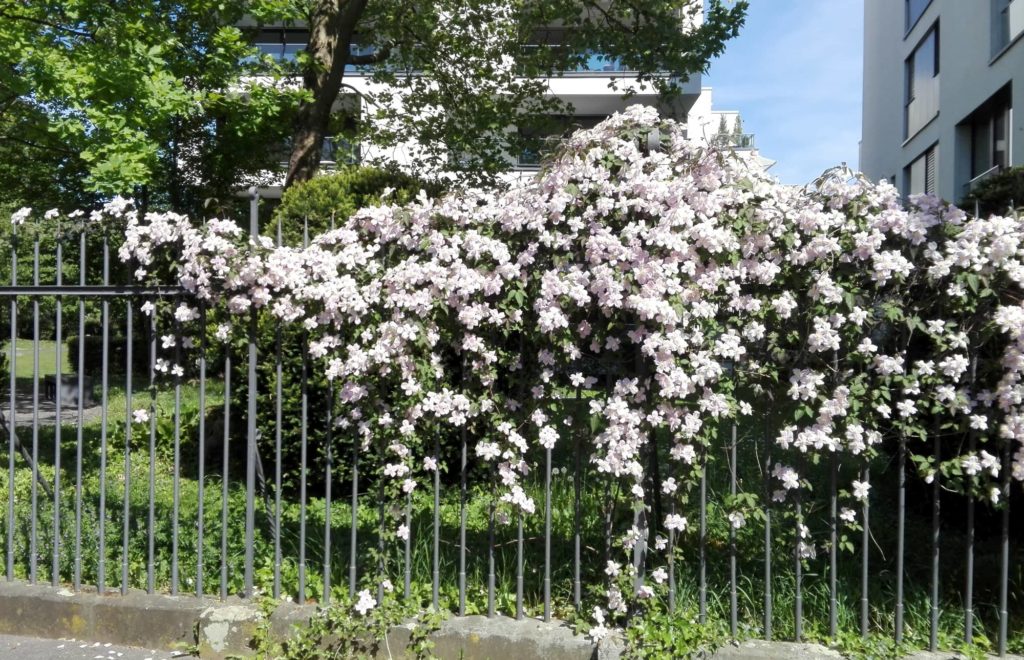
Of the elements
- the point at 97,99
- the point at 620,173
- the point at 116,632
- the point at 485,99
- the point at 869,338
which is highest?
the point at 485,99

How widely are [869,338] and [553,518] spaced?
7.59 feet

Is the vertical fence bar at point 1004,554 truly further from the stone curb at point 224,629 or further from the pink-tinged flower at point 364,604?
the pink-tinged flower at point 364,604

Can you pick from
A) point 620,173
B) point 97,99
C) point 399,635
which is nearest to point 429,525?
point 399,635

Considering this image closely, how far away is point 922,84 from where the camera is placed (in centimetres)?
1762

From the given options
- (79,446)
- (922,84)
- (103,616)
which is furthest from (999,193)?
(922,84)

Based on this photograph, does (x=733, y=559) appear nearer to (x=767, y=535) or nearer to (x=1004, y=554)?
(x=767, y=535)

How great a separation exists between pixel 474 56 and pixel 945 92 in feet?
31.4

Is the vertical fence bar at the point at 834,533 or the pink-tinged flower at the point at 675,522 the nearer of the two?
the vertical fence bar at the point at 834,533

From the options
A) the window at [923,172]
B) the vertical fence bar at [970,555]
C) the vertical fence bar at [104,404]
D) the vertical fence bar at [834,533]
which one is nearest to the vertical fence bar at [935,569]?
the vertical fence bar at [970,555]

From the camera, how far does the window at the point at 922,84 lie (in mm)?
16766

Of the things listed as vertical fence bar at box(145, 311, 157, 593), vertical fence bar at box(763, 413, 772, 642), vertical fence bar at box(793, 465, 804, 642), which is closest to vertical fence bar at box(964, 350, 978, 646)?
vertical fence bar at box(793, 465, 804, 642)

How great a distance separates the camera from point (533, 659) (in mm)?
3568

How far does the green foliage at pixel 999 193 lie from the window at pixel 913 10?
14.7 meters

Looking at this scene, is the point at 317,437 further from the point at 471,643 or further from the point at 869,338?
the point at 869,338
